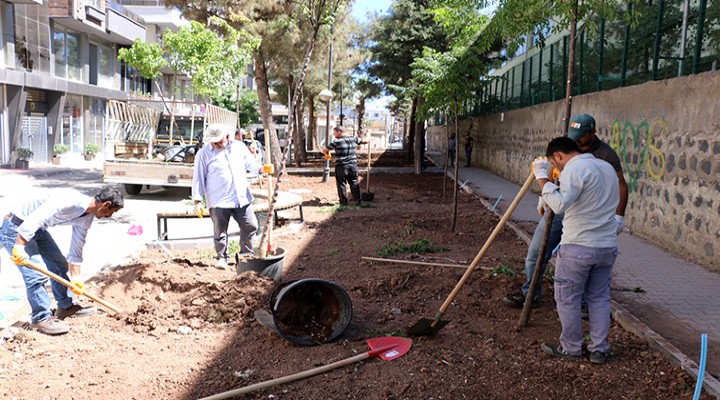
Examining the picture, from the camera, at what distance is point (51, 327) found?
450 cm

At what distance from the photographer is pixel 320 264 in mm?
6805

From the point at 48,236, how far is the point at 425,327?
3.27 m

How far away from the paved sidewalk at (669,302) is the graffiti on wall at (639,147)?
1.01m

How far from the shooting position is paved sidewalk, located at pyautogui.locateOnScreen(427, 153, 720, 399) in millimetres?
3972

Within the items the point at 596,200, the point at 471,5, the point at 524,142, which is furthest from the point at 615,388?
the point at 524,142

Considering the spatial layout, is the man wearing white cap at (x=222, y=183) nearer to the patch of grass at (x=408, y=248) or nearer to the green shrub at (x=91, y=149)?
the patch of grass at (x=408, y=248)

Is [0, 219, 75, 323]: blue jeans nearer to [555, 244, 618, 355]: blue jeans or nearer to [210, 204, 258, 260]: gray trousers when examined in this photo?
[210, 204, 258, 260]: gray trousers

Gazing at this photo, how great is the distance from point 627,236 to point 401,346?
18.3 ft

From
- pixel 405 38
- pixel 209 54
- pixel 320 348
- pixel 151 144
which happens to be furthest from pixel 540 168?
pixel 405 38

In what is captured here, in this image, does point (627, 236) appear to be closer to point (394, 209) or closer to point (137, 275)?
point (394, 209)

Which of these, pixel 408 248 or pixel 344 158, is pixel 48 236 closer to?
pixel 408 248

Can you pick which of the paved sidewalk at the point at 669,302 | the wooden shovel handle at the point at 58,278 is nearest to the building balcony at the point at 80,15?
the wooden shovel handle at the point at 58,278

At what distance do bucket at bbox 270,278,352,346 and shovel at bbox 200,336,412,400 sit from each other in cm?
36

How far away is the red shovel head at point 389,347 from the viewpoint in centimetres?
395
